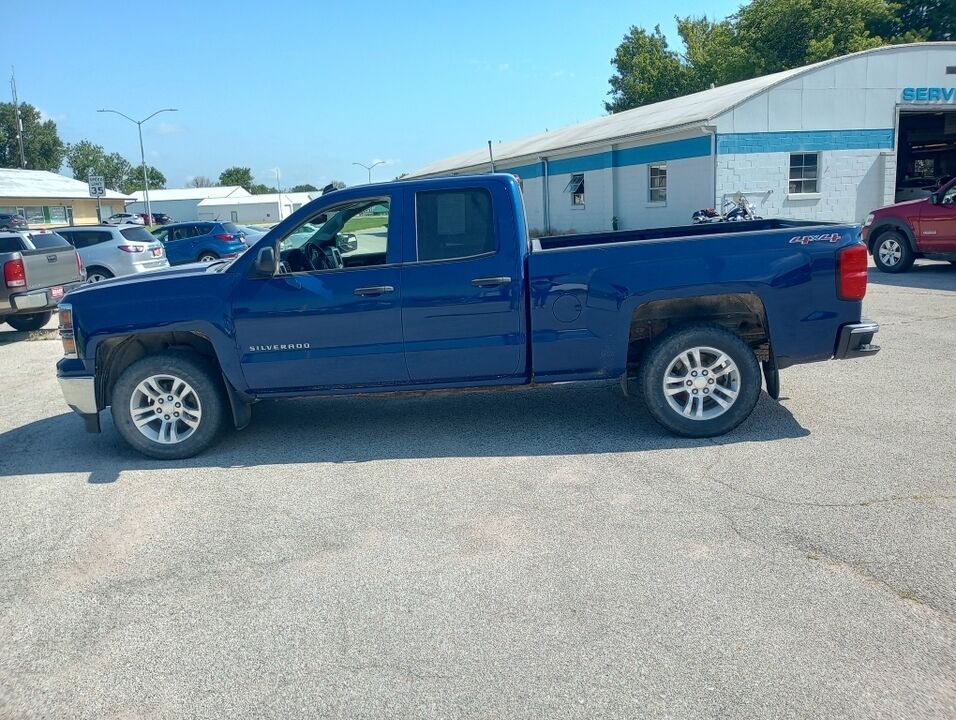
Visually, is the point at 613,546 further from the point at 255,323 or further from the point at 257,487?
the point at 255,323

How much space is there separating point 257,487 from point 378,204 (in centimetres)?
224

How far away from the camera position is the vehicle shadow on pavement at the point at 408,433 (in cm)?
618

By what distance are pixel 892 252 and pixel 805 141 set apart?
7.87 meters

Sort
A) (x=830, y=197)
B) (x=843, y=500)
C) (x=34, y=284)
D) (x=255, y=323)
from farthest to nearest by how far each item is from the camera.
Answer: (x=830, y=197), (x=34, y=284), (x=255, y=323), (x=843, y=500)

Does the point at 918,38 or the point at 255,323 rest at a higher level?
the point at 918,38

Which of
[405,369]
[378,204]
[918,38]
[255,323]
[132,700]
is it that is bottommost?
[132,700]

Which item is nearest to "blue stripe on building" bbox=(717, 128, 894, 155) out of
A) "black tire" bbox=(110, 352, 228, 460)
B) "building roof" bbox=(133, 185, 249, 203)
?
"black tire" bbox=(110, 352, 228, 460)

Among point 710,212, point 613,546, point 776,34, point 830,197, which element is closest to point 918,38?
point 776,34

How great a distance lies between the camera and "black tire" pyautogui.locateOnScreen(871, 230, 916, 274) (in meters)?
14.9

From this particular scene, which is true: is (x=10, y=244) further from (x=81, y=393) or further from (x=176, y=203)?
(x=176, y=203)

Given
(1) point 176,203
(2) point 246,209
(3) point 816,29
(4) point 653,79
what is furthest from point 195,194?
(3) point 816,29

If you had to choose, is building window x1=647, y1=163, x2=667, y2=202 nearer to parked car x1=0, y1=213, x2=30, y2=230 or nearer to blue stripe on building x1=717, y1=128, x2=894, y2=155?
blue stripe on building x1=717, y1=128, x2=894, y2=155

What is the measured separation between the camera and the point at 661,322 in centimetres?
629

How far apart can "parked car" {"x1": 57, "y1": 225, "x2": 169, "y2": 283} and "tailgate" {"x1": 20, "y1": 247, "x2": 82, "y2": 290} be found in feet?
16.4
